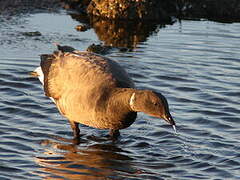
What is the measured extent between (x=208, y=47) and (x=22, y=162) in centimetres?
633

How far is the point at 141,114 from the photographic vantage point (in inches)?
A: 410

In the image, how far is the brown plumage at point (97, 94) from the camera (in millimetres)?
8078

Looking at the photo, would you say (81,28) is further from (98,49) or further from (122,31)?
(98,49)

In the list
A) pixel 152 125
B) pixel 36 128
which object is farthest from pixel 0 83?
pixel 152 125

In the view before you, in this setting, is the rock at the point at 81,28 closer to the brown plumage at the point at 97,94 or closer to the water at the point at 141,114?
the water at the point at 141,114

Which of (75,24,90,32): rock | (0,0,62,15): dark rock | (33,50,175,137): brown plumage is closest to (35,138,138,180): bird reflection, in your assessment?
(33,50,175,137): brown plumage

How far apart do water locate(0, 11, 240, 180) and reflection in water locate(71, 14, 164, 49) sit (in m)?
0.02

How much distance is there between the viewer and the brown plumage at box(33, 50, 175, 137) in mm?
8078

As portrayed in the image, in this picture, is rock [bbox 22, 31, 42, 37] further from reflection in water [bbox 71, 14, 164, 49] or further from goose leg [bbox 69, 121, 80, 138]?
goose leg [bbox 69, 121, 80, 138]

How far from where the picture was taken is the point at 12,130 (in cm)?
941

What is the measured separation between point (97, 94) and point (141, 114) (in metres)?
1.91

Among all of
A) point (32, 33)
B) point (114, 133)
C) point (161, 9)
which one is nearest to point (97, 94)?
point (114, 133)

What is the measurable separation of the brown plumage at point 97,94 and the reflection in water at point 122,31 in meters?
4.22

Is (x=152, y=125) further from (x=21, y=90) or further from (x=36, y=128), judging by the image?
(x=21, y=90)
